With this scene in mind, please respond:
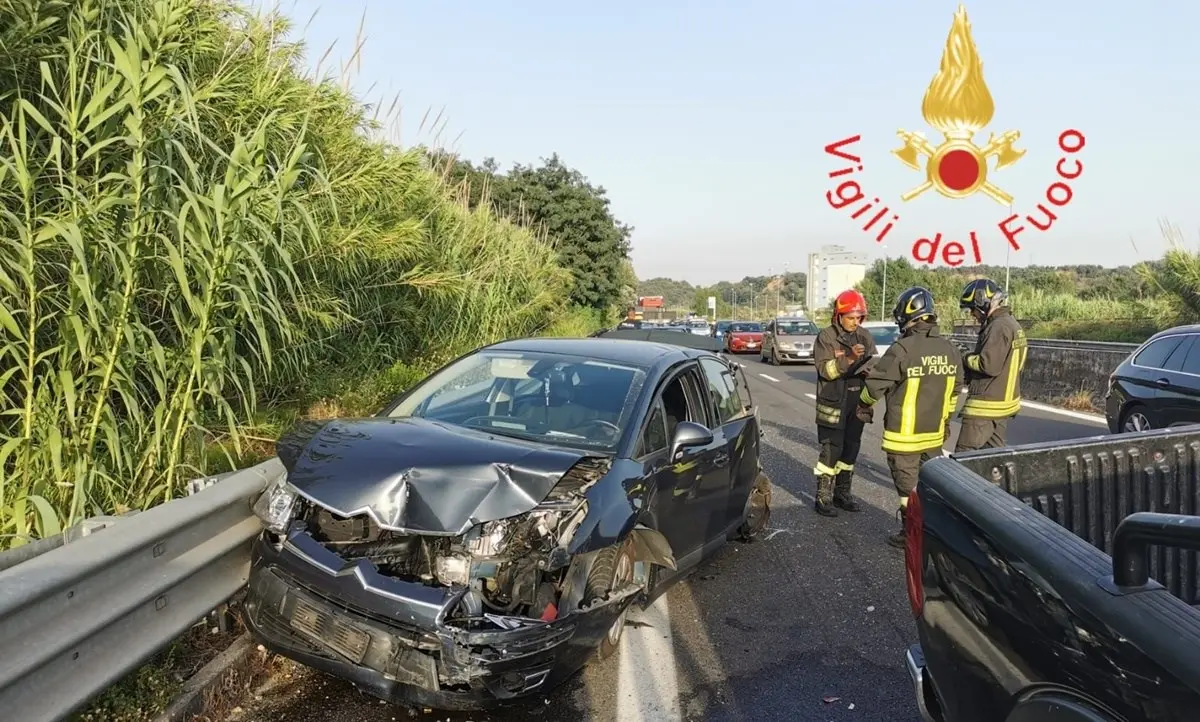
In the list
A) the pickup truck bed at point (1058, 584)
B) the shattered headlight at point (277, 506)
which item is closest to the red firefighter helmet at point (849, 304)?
the pickup truck bed at point (1058, 584)

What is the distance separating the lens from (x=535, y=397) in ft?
14.5

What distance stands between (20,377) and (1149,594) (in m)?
4.39

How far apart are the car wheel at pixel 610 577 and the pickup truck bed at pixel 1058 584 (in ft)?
4.13

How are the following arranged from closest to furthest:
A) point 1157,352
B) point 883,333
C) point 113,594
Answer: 1. point 113,594
2. point 1157,352
3. point 883,333

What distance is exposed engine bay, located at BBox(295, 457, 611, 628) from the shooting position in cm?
312

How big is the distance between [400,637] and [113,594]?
97cm

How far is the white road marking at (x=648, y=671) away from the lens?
3338mm

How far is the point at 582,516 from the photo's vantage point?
10.8 feet

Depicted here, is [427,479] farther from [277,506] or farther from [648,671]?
[648,671]

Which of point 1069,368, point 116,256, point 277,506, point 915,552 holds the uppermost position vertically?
point 116,256

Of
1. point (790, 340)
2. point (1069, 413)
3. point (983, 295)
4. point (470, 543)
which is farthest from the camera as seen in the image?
point (790, 340)

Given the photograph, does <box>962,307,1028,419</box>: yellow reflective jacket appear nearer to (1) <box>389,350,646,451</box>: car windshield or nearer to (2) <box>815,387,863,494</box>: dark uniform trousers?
(2) <box>815,387,863,494</box>: dark uniform trousers

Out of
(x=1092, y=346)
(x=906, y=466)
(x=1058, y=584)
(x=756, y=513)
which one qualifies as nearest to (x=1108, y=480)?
(x=1058, y=584)

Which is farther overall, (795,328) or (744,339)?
(744,339)
